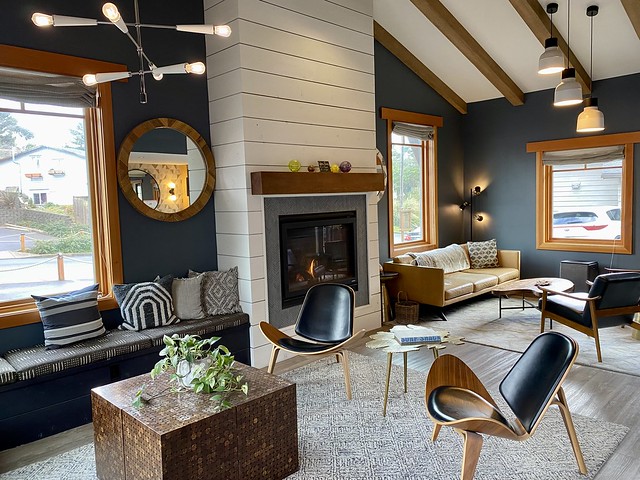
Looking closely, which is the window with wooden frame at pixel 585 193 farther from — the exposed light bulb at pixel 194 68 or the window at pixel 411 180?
the exposed light bulb at pixel 194 68

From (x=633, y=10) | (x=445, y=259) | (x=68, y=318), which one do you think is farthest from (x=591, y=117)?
(x=68, y=318)

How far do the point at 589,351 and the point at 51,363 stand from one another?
4453 mm

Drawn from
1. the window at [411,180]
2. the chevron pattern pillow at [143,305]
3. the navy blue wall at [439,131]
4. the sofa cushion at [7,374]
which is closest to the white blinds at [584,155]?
the navy blue wall at [439,131]

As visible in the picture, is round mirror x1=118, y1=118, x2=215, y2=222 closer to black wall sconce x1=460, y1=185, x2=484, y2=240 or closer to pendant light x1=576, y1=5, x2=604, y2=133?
pendant light x1=576, y1=5, x2=604, y2=133

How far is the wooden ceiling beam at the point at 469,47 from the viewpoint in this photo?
5.36m

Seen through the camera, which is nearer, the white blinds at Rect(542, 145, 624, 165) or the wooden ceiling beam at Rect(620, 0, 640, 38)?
the wooden ceiling beam at Rect(620, 0, 640, 38)

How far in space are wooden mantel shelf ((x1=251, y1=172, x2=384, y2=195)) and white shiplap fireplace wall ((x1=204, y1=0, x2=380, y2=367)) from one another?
0.50 ft

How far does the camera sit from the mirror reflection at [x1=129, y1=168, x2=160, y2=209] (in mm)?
4082

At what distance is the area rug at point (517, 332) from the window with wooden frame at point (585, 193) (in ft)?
3.99

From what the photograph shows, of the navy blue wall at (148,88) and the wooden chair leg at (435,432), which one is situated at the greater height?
the navy blue wall at (148,88)

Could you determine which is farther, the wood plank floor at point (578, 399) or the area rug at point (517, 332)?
the area rug at point (517, 332)

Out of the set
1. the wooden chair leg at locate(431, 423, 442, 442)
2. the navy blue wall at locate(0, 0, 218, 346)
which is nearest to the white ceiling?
the navy blue wall at locate(0, 0, 218, 346)

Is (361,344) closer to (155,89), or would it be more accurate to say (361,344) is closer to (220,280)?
(220,280)

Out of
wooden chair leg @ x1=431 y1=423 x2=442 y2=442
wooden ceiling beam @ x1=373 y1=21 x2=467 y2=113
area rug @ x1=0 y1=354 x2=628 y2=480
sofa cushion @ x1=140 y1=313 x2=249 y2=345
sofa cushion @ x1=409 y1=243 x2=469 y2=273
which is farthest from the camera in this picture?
sofa cushion @ x1=409 y1=243 x2=469 y2=273
